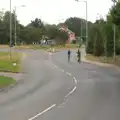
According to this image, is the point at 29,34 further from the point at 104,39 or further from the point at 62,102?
the point at 62,102

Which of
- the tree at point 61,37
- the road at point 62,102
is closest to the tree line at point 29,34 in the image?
the tree at point 61,37

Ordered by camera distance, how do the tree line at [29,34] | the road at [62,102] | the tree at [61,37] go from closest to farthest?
the road at [62,102] → the tree line at [29,34] → the tree at [61,37]

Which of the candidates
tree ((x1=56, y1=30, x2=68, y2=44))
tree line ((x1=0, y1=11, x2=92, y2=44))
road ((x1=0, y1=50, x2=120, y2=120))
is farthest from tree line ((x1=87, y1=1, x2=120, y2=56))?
tree ((x1=56, y1=30, x2=68, y2=44))

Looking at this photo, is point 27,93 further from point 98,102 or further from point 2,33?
point 2,33

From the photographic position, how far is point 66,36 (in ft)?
426

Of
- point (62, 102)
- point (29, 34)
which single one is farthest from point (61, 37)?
point (62, 102)

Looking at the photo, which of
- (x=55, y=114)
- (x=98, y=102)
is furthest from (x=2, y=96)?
(x=55, y=114)

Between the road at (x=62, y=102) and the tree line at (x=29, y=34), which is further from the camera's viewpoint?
the tree line at (x=29, y=34)

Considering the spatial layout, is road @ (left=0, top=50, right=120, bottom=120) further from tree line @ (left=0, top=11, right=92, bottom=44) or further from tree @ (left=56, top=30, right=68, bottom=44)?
tree @ (left=56, top=30, right=68, bottom=44)

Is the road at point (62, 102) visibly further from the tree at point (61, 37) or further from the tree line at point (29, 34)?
the tree at point (61, 37)

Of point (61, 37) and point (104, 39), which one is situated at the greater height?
point (61, 37)

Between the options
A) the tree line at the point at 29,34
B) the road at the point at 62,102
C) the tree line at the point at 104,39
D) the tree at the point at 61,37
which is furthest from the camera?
the tree at the point at 61,37

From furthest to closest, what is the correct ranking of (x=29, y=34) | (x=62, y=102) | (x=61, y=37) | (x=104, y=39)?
(x=29, y=34) < (x=61, y=37) < (x=104, y=39) < (x=62, y=102)

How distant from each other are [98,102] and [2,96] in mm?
5353
